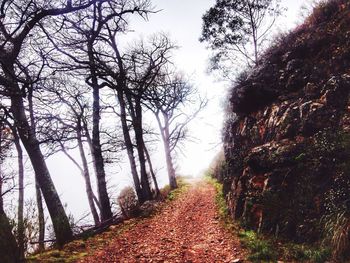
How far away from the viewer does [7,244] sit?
5.64 m

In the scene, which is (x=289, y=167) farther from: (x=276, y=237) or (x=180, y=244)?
(x=180, y=244)

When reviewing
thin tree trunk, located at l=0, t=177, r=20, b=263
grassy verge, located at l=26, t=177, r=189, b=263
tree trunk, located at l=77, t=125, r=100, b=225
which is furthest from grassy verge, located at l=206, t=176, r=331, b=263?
tree trunk, located at l=77, t=125, r=100, b=225

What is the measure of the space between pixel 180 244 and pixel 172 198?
9.38m

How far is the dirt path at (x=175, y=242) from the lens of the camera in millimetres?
6711

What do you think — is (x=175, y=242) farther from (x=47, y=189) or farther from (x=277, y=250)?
(x=47, y=189)

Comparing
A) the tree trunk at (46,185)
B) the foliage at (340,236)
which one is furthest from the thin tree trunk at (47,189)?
the foliage at (340,236)

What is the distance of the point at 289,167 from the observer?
7.55 meters

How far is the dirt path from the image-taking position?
22.0 feet

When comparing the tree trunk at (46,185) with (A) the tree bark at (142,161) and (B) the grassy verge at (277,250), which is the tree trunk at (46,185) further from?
(A) the tree bark at (142,161)

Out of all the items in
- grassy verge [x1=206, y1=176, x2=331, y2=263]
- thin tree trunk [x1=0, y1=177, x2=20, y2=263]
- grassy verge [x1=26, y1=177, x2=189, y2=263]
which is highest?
thin tree trunk [x1=0, y1=177, x2=20, y2=263]

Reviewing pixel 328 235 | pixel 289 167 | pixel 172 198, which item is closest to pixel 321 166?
pixel 289 167

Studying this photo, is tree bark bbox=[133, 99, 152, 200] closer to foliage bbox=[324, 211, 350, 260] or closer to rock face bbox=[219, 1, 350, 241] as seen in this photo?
rock face bbox=[219, 1, 350, 241]

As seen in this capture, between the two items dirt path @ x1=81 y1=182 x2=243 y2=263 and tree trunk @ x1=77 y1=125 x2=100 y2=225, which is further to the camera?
tree trunk @ x1=77 y1=125 x2=100 y2=225

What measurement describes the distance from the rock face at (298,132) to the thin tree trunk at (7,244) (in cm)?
561
